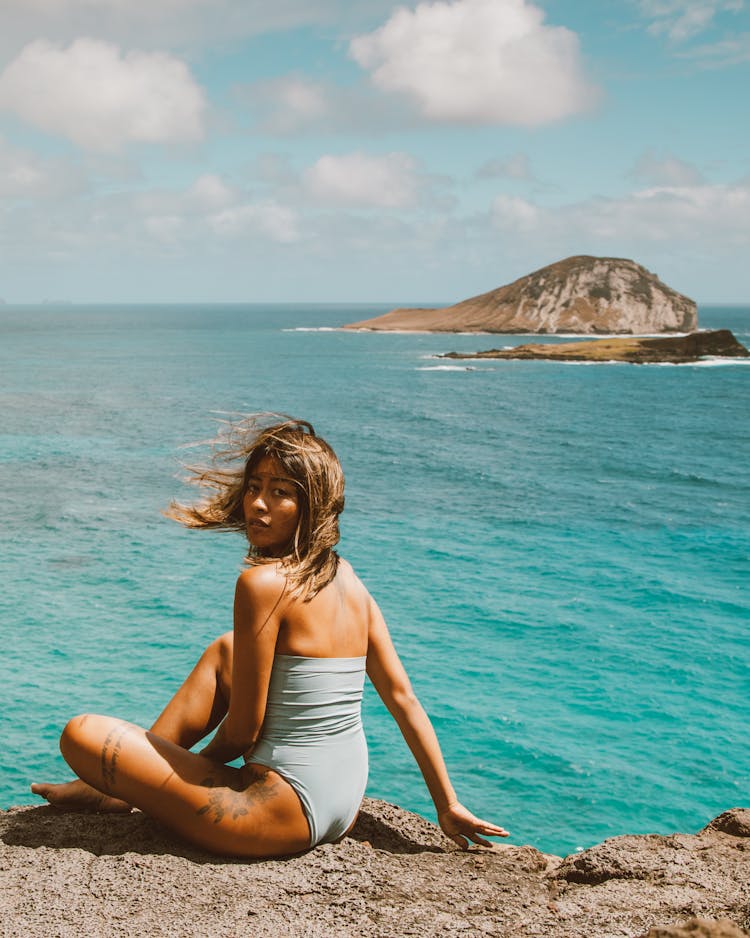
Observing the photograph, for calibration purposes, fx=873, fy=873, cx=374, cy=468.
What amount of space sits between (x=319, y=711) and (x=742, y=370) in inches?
3545

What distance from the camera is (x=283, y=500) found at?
4.04m

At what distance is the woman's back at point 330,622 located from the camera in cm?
383

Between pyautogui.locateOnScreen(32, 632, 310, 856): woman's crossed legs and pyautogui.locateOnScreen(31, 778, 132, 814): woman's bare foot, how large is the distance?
1.45 feet

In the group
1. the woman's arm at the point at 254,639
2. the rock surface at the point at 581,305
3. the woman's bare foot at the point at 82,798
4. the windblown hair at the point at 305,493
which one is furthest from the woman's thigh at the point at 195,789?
the rock surface at the point at 581,305

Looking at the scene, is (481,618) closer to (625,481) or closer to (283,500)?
(283,500)

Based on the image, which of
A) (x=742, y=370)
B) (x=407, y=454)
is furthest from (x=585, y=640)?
(x=742, y=370)

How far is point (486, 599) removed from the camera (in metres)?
18.7

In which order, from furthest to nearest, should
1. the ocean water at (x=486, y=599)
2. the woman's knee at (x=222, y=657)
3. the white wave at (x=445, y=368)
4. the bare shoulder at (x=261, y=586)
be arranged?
the white wave at (x=445, y=368) → the ocean water at (x=486, y=599) → the woman's knee at (x=222, y=657) → the bare shoulder at (x=261, y=586)

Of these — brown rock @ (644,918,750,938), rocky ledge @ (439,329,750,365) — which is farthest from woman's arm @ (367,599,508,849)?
rocky ledge @ (439,329,750,365)

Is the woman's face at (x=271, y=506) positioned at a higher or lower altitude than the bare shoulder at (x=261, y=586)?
higher

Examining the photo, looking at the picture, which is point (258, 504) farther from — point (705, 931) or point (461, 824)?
point (705, 931)

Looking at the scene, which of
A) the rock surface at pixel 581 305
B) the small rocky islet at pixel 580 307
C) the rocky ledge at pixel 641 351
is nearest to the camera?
the rocky ledge at pixel 641 351

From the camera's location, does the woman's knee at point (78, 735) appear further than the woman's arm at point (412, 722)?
No

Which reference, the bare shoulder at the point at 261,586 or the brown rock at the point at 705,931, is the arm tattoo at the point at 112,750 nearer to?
the bare shoulder at the point at 261,586
